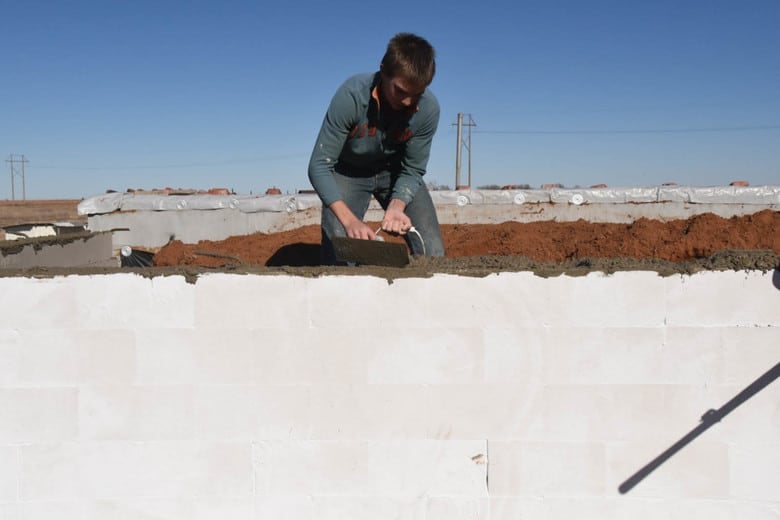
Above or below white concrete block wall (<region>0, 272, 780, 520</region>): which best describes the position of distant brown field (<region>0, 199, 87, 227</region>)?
above

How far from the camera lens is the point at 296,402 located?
6.02 ft

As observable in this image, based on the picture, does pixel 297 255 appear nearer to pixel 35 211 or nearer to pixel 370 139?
pixel 370 139

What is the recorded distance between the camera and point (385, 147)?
291 centimetres

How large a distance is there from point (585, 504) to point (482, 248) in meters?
4.62

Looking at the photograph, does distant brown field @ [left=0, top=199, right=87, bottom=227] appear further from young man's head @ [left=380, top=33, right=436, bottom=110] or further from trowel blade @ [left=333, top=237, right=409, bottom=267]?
trowel blade @ [left=333, top=237, right=409, bottom=267]

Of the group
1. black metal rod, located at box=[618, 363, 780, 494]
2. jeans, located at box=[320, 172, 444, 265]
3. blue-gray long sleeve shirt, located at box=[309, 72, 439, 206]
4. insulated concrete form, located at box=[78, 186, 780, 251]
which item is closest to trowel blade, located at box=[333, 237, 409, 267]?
blue-gray long sleeve shirt, located at box=[309, 72, 439, 206]

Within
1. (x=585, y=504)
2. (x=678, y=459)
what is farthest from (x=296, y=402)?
(x=678, y=459)

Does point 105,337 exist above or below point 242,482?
above

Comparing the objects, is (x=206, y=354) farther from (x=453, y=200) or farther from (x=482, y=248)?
(x=453, y=200)

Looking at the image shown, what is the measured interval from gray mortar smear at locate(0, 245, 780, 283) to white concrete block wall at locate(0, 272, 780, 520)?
26mm

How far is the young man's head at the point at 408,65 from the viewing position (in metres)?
2.28

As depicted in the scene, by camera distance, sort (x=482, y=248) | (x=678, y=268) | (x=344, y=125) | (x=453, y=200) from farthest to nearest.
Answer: (x=453, y=200) < (x=482, y=248) < (x=344, y=125) < (x=678, y=268)

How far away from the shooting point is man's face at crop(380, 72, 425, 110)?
2.35 m

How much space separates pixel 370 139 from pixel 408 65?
0.59 m
